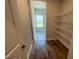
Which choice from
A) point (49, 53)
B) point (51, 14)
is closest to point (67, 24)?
point (49, 53)

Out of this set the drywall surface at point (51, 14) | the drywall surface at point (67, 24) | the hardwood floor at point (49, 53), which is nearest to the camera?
the hardwood floor at point (49, 53)

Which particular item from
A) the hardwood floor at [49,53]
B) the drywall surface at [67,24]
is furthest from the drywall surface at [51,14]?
the hardwood floor at [49,53]

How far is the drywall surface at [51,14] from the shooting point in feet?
21.5

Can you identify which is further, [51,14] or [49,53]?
[51,14]

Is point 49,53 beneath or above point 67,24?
beneath

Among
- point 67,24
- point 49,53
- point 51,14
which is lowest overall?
point 49,53

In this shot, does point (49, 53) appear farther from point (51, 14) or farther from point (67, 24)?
point (51, 14)

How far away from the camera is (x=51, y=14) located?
6.60 m

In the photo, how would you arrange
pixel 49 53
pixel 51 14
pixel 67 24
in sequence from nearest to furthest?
pixel 49 53
pixel 67 24
pixel 51 14

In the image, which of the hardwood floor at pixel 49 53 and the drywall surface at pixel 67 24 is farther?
→ the drywall surface at pixel 67 24

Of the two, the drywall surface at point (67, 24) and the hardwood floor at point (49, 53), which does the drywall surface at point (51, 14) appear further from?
the hardwood floor at point (49, 53)
